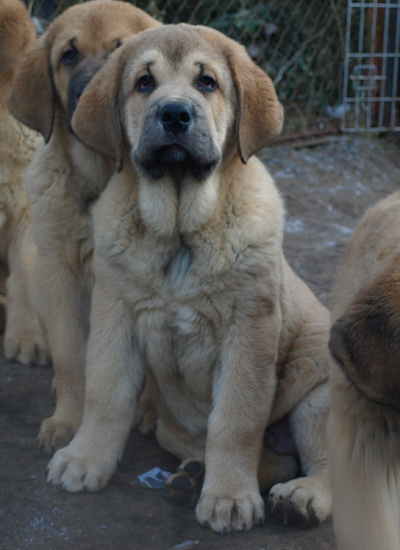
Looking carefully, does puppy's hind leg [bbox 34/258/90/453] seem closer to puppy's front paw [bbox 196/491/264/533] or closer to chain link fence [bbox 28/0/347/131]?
puppy's front paw [bbox 196/491/264/533]

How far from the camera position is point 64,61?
374 centimetres

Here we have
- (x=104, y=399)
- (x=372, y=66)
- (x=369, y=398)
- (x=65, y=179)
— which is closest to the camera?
(x=369, y=398)

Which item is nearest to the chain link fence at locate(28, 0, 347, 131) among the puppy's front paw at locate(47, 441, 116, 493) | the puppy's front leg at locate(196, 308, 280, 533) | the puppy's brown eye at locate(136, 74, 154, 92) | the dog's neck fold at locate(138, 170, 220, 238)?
the puppy's brown eye at locate(136, 74, 154, 92)

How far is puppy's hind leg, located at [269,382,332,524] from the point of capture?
286 centimetres

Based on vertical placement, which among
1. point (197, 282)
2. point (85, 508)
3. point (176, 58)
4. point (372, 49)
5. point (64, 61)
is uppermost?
point (176, 58)

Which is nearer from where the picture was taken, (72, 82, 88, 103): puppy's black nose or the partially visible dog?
(72, 82, 88, 103): puppy's black nose

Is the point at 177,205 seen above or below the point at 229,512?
above

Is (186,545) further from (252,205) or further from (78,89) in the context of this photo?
(78,89)

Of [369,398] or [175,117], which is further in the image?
[175,117]

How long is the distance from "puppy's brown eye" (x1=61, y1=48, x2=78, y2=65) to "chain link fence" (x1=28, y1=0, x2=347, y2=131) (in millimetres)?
5367

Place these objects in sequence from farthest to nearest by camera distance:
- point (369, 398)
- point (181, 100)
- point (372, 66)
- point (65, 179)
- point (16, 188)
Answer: point (372, 66), point (16, 188), point (65, 179), point (181, 100), point (369, 398)

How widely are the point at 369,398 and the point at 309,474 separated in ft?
4.23

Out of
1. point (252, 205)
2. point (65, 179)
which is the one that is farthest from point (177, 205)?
point (65, 179)

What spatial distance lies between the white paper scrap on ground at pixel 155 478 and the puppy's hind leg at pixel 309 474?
49 cm
